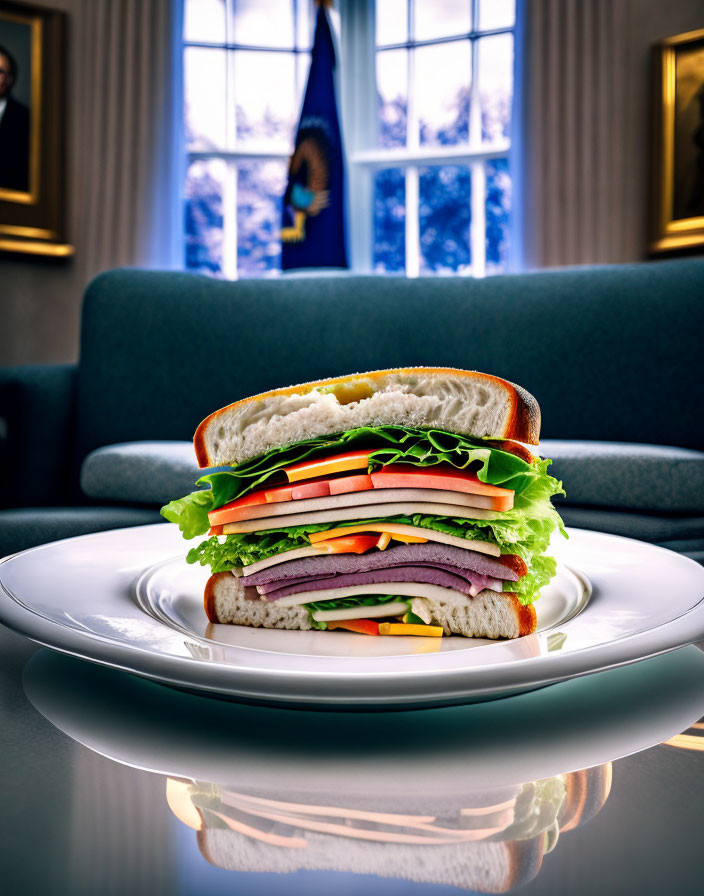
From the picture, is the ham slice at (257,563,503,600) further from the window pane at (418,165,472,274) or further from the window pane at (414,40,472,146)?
the window pane at (414,40,472,146)

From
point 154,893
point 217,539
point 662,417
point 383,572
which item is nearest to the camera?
point 154,893

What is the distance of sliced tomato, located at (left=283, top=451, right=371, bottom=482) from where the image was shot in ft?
2.43

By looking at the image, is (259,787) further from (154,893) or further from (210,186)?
(210,186)

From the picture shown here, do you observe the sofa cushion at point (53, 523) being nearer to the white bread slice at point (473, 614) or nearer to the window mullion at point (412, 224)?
the white bread slice at point (473, 614)

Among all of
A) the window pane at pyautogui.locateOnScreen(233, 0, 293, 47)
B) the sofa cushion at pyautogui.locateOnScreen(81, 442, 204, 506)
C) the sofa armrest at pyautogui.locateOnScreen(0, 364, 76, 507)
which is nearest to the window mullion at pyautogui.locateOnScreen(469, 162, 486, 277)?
the window pane at pyautogui.locateOnScreen(233, 0, 293, 47)

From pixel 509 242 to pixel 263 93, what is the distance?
2167mm

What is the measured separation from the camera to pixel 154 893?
274 millimetres

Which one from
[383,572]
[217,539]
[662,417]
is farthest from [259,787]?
[662,417]

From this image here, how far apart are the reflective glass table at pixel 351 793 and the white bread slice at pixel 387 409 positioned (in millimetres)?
334

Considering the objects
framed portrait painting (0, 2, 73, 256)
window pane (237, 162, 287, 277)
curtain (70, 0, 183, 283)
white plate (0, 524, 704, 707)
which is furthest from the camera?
window pane (237, 162, 287, 277)

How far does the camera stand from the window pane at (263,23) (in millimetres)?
5422

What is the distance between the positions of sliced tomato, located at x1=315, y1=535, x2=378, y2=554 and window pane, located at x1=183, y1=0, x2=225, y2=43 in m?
5.68

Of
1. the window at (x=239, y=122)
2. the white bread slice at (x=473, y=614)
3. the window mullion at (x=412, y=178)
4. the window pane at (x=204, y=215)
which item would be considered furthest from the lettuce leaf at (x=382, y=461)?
the window pane at (x=204, y=215)

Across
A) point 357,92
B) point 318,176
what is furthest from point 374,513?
point 357,92
